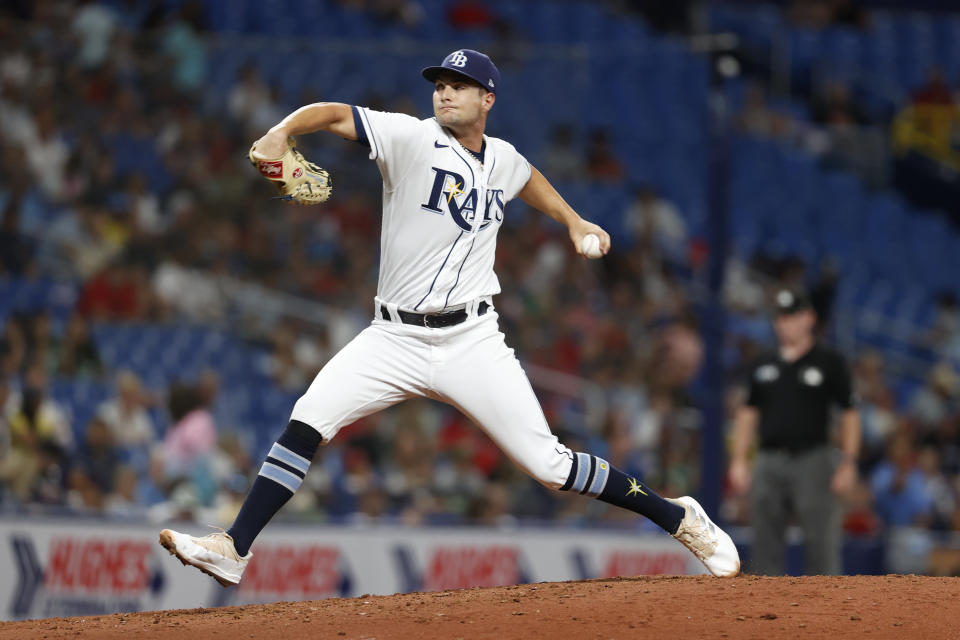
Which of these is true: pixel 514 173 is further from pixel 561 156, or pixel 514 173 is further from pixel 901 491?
pixel 561 156

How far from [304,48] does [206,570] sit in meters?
9.35

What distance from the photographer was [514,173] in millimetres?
5699

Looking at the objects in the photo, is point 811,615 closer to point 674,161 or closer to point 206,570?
point 206,570

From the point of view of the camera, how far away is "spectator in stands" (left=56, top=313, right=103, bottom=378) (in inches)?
454

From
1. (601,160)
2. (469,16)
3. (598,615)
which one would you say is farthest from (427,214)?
(469,16)

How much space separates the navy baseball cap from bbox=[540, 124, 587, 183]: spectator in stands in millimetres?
8808

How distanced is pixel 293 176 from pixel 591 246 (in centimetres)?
120

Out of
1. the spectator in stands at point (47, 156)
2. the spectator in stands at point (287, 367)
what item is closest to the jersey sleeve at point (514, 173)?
the spectator in stands at point (287, 367)

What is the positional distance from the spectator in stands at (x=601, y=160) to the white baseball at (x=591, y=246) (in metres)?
9.82

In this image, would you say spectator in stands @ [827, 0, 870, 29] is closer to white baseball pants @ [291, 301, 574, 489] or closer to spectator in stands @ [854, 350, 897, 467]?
spectator in stands @ [854, 350, 897, 467]

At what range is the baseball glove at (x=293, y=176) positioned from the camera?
4973mm

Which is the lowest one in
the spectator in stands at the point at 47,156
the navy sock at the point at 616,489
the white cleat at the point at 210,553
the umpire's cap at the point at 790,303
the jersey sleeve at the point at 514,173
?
the white cleat at the point at 210,553

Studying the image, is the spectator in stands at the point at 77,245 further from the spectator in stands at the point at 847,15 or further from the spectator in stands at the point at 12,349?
the spectator in stands at the point at 847,15

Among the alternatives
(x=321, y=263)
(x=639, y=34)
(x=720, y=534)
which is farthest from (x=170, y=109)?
(x=720, y=534)
